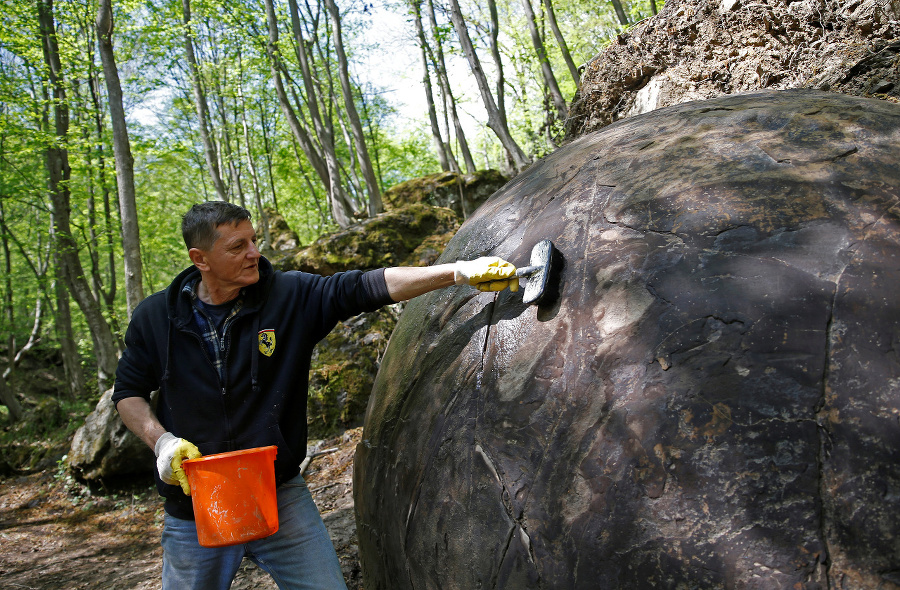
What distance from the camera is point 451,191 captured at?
1260 centimetres

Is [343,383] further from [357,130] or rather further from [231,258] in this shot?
[357,130]

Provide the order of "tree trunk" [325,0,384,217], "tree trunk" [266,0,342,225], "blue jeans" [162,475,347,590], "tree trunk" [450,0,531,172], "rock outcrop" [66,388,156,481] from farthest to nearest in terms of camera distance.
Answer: "tree trunk" [266,0,342,225]
"tree trunk" [325,0,384,217]
"tree trunk" [450,0,531,172]
"rock outcrop" [66,388,156,481]
"blue jeans" [162,475,347,590]

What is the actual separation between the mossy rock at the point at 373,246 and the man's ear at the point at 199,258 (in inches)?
229

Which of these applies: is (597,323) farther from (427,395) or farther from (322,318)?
(322,318)

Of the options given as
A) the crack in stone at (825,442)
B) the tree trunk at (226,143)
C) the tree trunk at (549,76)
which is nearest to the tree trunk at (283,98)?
the tree trunk at (549,76)

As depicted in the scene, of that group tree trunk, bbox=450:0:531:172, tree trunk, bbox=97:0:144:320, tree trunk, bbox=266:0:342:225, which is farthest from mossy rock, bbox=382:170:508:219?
tree trunk, bbox=97:0:144:320

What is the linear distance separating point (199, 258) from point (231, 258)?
0.17 m

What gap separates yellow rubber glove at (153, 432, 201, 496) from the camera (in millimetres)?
2111

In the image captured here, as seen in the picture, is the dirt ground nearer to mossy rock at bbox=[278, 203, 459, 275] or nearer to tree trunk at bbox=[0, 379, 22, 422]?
mossy rock at bbox=[278, 203, 459, 275]

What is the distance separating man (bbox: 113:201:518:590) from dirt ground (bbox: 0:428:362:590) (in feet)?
4.17

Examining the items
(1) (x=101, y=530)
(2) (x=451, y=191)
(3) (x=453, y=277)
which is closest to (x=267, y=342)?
(3) (x=453, y=277)

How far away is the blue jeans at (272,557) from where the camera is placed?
2215mm

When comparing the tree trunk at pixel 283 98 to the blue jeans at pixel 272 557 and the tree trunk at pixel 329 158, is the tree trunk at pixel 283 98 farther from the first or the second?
the blue jeans at pixel 272 557

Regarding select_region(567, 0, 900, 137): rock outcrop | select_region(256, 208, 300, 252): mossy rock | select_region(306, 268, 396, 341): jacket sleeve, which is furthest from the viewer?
select_region(256, 208, 300, 252): mossy rock
